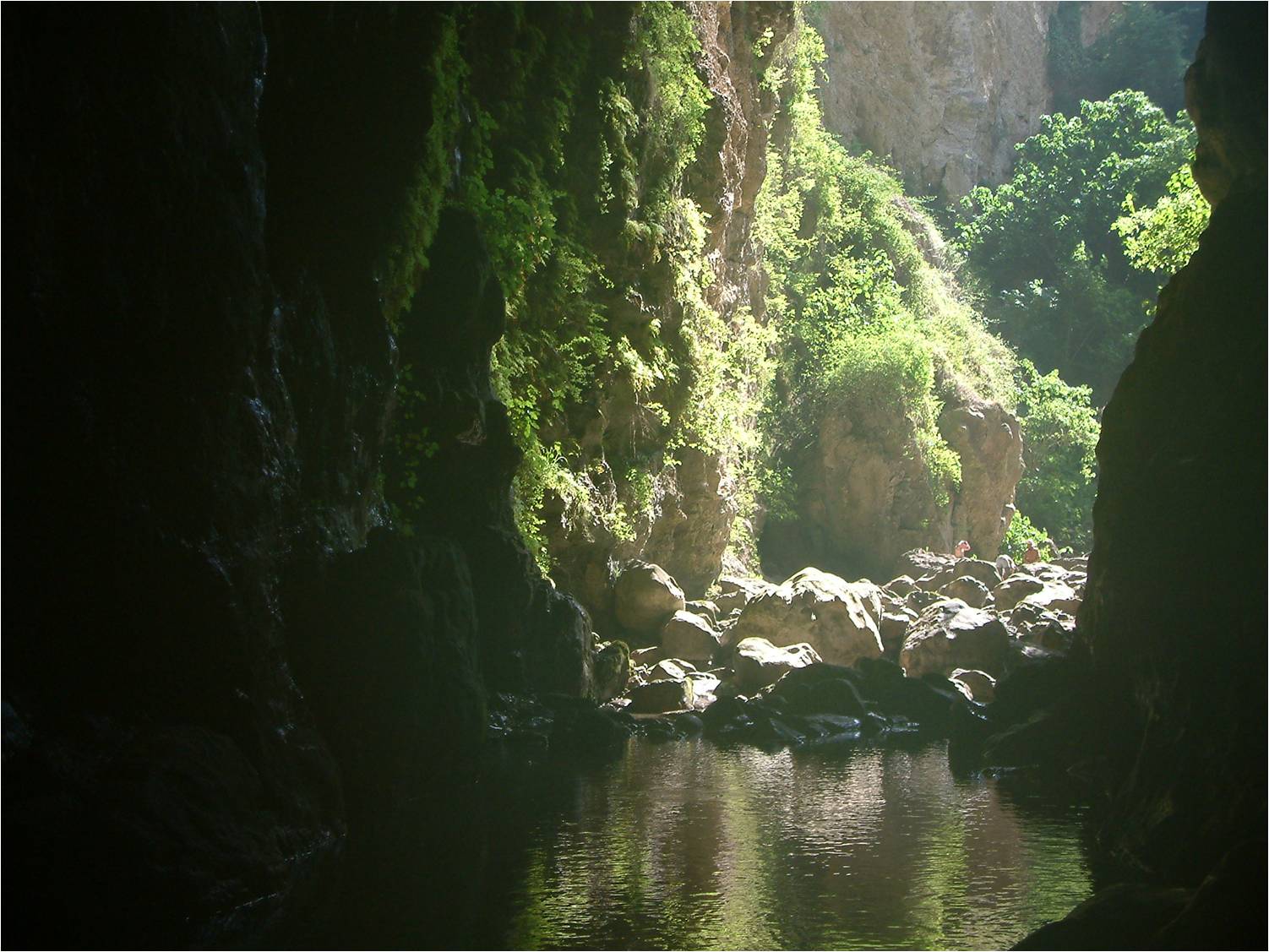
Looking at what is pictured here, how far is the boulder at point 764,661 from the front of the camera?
18922mm

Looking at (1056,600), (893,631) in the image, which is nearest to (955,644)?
(893,631)

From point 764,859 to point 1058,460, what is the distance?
38.4 meters

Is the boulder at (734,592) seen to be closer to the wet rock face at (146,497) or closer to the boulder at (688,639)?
the boulder at (688,639)

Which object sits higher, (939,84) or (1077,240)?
(939,84)

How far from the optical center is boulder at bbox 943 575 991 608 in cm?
2578

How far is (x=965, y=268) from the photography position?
51094 mm

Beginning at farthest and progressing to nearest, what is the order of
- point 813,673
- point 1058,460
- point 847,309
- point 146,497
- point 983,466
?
point 1058,460 < point 983,466 < point 847,309 < point 813,673 < point 146,497

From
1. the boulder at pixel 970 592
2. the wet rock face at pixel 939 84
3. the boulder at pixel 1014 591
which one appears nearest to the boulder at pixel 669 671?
the boulder at pixel 970 592

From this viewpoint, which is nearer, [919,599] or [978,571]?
[919,599]

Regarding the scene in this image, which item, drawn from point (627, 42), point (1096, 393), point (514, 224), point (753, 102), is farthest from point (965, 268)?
point (514, 224)

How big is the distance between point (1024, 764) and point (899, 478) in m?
20.9

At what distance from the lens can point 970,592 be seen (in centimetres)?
2592

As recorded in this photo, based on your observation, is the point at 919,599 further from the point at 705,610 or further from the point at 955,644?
the point at 955,644

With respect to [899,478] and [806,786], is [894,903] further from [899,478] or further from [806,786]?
[899,478]
